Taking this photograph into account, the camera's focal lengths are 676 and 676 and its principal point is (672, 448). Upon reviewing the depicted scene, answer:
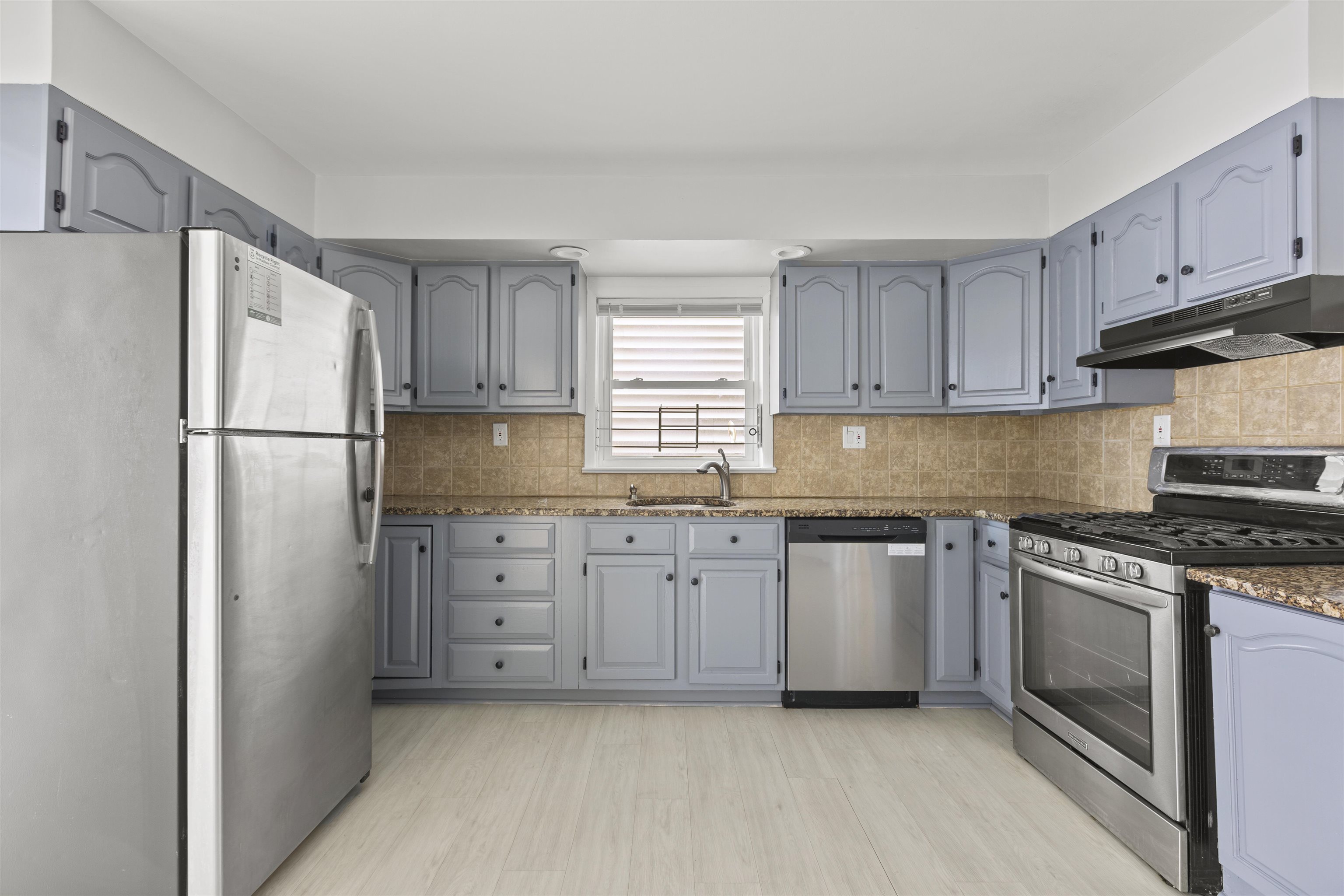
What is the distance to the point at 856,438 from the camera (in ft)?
12.0

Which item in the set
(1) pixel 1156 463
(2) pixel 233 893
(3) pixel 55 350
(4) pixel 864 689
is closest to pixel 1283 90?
(1) pixel 1156 463

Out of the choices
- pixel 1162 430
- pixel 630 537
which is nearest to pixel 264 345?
pixel 630 537

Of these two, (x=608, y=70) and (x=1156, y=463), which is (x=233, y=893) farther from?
(x=1156, y=463)

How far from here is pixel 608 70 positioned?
2227 millimetres

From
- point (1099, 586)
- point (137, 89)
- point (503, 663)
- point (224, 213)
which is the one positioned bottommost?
point (503, 663)

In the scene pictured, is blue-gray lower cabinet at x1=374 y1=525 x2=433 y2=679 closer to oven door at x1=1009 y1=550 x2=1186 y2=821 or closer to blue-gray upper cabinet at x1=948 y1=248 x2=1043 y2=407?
oven door at x1=1009 y1=550 x2=1186 y2=821

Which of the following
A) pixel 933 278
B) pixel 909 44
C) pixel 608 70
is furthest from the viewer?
pixel 933 278

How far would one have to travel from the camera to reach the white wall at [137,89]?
69.7 inches

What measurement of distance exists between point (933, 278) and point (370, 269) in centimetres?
272

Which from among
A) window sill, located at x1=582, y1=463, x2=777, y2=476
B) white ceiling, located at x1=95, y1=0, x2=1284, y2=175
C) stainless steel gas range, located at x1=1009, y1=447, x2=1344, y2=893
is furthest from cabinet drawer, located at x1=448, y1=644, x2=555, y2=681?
white ceiling, located at x1=95, y1=0, x2=1284, y2=175

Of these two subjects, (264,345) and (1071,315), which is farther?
(1071,315)

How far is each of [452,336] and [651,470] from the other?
123 cm

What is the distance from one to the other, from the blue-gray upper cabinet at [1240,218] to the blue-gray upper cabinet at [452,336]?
285 centimetres

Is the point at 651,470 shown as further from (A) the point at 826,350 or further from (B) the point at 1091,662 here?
(B) the point at 1091,662
